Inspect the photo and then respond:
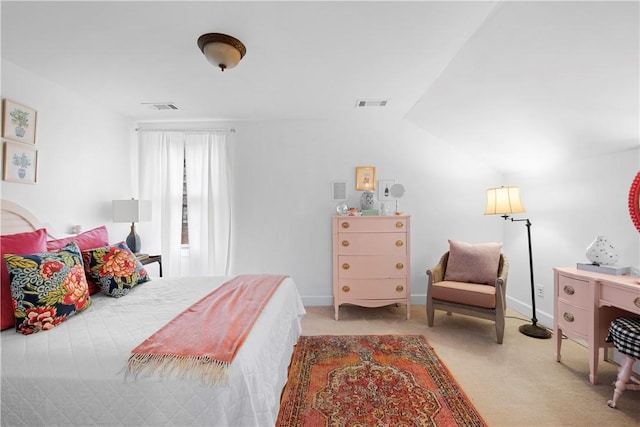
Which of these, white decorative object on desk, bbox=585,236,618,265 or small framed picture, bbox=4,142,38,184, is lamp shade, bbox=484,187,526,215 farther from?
small framed picture, bbox=4,142,38,184

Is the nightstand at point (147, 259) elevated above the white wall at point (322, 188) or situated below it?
below

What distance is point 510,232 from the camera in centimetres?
354

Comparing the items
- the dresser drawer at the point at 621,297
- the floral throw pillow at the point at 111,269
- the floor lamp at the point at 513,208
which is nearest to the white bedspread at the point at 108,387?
the floral throw pillow at the point at 111,269

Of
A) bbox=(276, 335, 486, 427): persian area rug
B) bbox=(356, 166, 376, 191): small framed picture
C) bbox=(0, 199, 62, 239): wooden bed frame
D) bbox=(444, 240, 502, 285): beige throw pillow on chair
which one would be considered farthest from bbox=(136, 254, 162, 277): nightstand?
bbox=(444, 240, 502, 285): beige throw pillow on chair

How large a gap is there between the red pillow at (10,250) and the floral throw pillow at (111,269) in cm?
27

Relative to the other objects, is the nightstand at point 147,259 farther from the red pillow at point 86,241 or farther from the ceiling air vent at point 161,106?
the ceiling air vent at point 161,106

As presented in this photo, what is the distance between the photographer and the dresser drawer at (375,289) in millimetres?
3205

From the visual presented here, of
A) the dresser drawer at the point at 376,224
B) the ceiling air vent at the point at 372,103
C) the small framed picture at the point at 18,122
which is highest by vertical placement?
the ceiling air vent at the point at 372,103

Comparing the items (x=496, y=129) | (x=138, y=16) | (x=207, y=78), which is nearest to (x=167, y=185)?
(x=207, y=78)

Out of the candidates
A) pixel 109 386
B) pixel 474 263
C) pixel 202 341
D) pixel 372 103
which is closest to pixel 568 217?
pixel 474 263

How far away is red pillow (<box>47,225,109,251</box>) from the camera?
2.07 meters

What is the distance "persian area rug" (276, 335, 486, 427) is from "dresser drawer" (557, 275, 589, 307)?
43.4 inches

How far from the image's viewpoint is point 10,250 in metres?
1.70

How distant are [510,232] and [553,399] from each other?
2178 mm
